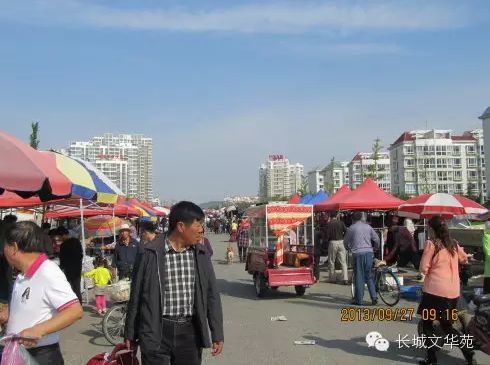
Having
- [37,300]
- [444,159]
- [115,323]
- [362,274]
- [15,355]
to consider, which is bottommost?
[115,323]

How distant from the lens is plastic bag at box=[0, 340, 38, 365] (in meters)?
3.05

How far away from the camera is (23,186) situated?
5.09 m

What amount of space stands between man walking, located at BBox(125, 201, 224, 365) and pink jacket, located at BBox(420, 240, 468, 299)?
336 centimetres

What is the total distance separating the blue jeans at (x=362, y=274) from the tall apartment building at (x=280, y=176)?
15903 cm

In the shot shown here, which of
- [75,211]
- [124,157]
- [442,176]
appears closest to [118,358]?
[75,211]

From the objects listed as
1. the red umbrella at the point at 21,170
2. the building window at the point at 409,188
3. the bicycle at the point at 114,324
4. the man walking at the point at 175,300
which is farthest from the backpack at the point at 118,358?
the building window at the point at 409,188

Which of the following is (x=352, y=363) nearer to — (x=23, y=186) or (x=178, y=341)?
(x=178, y=341)

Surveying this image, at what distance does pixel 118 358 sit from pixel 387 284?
8.33m

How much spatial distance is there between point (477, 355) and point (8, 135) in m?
6.26

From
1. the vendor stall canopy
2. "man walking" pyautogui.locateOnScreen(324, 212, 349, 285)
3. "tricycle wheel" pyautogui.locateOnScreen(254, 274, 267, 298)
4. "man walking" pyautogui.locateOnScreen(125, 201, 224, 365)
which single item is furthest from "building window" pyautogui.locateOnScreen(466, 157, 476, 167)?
"man walking" pyautogui.locateOnScreen(125, 201, 224, 365)

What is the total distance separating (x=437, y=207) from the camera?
1572 cm

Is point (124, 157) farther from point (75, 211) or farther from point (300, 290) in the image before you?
point (300, 290)

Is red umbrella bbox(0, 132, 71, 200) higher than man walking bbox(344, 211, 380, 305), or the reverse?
red umbrella bbox(0, 132, 71, 200)

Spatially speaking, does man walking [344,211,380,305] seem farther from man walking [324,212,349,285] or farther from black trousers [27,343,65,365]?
black trousers [27,343,65,365]
